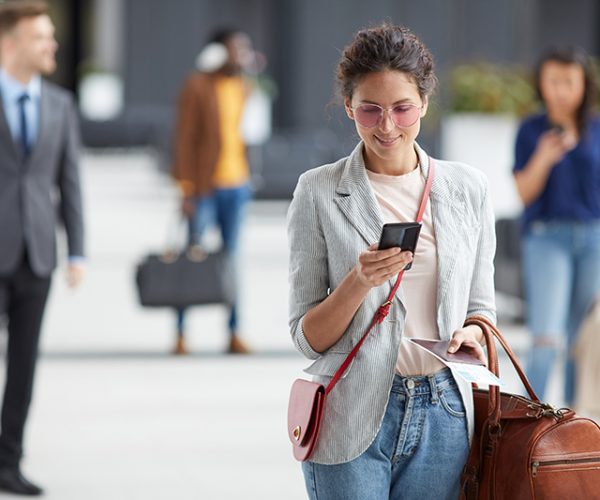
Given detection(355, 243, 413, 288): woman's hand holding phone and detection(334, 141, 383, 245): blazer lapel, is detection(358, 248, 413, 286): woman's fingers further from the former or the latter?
detection(334, 141, 383, 245): blazer lapel

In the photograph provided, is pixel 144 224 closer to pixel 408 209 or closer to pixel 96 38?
pixel 408 209

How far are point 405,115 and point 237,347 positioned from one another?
6006mm

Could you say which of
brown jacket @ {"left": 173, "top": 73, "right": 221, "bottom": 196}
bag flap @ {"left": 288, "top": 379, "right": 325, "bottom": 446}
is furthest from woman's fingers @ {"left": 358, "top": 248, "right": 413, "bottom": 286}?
brown jacket @ {"left": 173, "top": 73, "right": 221, "bottom": 196}

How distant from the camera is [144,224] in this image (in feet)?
57.7

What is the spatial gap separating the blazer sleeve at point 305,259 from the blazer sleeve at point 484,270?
33 centimetres

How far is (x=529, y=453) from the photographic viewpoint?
252 centimetres

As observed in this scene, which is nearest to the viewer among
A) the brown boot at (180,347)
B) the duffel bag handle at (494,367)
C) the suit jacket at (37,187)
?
the duffel bag handle at (494,367)

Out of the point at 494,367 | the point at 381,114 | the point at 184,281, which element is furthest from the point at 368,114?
the point at 184,281

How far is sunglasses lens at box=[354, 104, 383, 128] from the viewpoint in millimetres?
2570

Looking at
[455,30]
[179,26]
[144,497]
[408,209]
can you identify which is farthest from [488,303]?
[179,26]

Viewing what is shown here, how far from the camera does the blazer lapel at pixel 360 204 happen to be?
260 cm

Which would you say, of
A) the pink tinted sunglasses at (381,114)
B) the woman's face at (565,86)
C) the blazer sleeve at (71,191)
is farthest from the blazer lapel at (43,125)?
the pink tinted sunglasses at (381,114)

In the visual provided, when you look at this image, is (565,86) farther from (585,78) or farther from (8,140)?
(8,140)

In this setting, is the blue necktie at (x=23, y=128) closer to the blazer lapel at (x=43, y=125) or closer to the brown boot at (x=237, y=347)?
the blazer lapel at (x=43, y=125)
